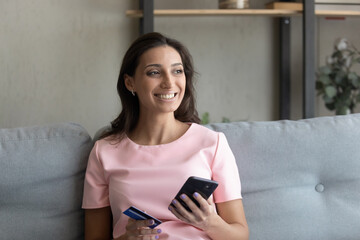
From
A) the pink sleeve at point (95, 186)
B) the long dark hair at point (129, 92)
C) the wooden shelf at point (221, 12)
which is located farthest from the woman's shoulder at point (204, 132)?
the wooden shelf at point (221, 12)

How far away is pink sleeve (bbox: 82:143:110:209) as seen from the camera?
1588 millimetres

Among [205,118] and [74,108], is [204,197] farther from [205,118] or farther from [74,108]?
[74,108]

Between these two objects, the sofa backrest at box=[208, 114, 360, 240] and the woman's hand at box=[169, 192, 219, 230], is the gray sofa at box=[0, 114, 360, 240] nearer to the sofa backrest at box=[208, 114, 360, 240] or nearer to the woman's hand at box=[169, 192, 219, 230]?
the sofa backrest at box=[208, 114, 360, 240]

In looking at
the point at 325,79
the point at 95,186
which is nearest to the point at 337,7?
the point at 325,79

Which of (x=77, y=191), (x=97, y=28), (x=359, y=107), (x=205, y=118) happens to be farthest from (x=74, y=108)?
(x=359, y=107)

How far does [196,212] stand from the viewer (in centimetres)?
136

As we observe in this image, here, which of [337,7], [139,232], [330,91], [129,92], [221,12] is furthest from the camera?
[330,91]

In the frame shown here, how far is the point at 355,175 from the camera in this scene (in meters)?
1.77

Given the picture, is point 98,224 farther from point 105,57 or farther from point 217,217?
point 105,57

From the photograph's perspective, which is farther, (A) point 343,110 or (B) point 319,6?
(A) point 343,110

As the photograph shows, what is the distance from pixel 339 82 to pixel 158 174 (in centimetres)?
162

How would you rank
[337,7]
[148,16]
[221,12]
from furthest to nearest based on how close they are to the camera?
[337,7], [221,12], [148,16]

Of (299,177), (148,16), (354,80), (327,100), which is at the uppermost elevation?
(148,16)

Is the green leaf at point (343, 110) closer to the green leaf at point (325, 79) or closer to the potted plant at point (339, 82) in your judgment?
the potted plant at point (339, 82)
